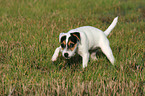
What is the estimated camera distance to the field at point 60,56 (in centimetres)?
362

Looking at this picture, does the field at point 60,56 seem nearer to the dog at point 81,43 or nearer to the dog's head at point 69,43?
the dog at point 81,43

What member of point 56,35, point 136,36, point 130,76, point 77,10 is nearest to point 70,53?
point 130,76

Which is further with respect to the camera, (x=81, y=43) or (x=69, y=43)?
(x=81, y=43)

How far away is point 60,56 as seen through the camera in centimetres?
520

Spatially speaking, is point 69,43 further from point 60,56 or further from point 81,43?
point 60,56

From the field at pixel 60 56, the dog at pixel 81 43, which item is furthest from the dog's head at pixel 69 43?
the field at pixel 60 56

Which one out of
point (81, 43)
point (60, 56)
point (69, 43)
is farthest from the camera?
point (60, 56)

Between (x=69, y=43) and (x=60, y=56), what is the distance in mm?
1222

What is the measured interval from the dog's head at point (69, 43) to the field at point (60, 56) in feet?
1.44

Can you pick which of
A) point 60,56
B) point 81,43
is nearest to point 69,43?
point 81,43

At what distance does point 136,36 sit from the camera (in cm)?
695

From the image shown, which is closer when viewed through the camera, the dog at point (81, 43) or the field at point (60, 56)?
the field at point (60, 56)

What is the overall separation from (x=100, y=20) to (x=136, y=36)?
94.4 inches

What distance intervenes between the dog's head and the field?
17.2 inches
